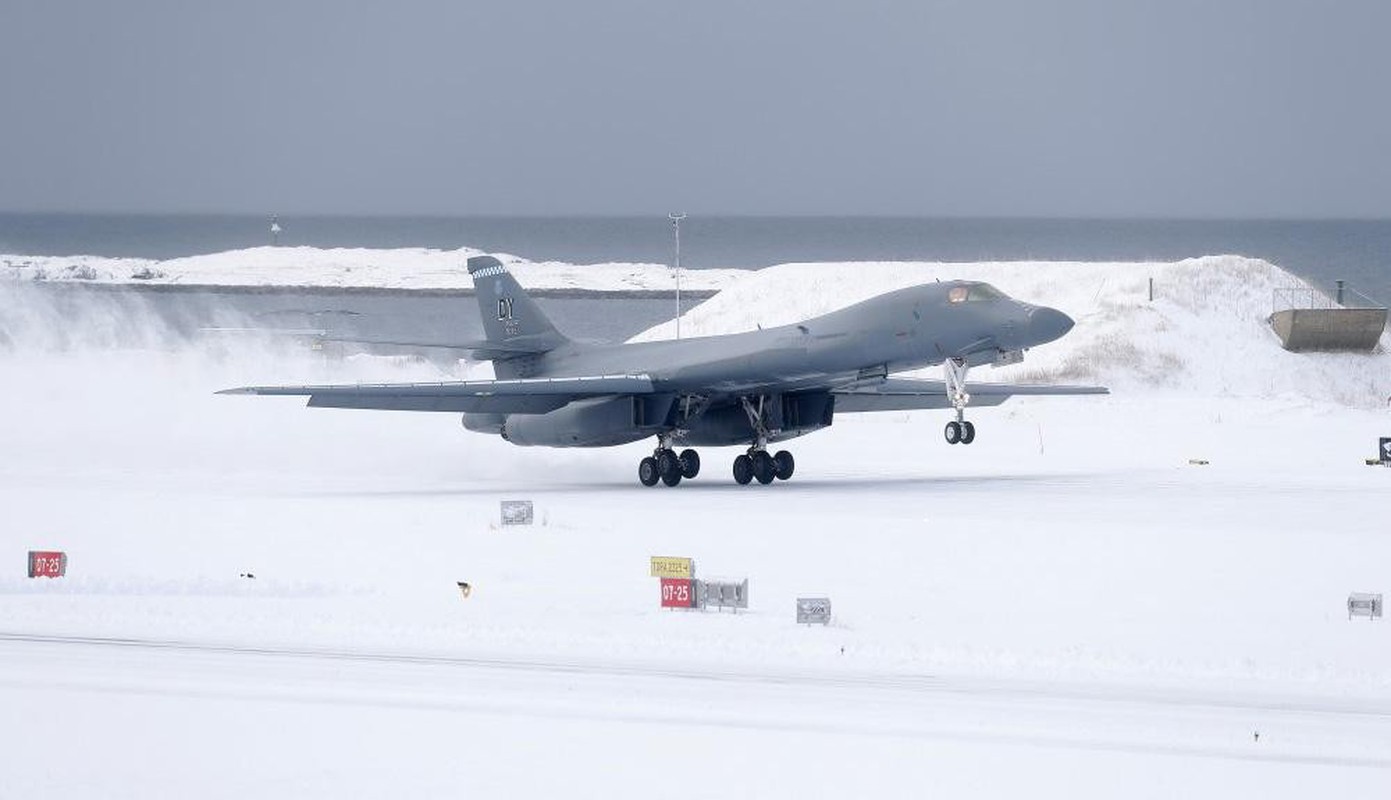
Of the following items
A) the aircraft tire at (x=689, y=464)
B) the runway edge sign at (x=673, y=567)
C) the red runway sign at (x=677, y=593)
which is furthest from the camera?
the aircraft tire at (x=689, y=464)

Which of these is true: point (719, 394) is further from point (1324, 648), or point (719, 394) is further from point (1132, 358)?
point (1132, 358)

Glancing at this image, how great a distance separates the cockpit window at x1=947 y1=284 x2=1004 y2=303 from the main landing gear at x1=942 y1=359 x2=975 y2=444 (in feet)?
2.77

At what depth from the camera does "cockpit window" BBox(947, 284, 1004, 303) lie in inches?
1024

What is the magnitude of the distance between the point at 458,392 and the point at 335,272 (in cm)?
9643

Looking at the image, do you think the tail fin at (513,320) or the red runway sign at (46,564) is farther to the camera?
the tail fin at (513,320)

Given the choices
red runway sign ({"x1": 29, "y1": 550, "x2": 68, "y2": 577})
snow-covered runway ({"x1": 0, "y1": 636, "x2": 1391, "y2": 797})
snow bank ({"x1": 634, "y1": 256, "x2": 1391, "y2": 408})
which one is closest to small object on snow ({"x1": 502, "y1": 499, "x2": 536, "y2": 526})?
red runway sign ({"x1": 29, "y1": 550, "x2": 68, "y2": 577})

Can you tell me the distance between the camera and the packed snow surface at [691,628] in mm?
11125

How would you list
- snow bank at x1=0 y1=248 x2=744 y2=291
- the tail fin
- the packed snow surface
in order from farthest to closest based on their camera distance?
snow bank at x1=0 y1=248 x2=744 y2=291 → the tail fin → the packed snow surface

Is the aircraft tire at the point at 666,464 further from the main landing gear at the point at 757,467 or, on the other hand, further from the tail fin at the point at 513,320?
the tail fin at the point at 513,320

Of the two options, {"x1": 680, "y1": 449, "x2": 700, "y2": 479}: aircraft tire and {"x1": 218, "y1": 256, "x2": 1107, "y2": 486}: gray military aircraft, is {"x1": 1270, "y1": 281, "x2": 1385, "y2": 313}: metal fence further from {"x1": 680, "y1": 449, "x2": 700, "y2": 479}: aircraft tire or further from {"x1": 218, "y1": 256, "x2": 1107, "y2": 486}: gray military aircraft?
{"x1": 680, "y1": 449, "x2": 700, "y2": 479}: aircraft tire

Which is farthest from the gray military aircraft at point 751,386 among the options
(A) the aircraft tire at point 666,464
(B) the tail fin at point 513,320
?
(B) the tail fin at point 513,320

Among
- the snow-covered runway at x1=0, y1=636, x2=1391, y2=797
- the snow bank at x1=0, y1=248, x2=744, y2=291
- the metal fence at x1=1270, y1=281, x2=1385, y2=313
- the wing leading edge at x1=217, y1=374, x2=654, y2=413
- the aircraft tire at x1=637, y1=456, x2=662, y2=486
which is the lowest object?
the snow-covered runway at x1=0, y1=636, x2=1391, y2=797

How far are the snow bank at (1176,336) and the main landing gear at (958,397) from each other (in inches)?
678

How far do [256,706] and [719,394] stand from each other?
16055 mm
